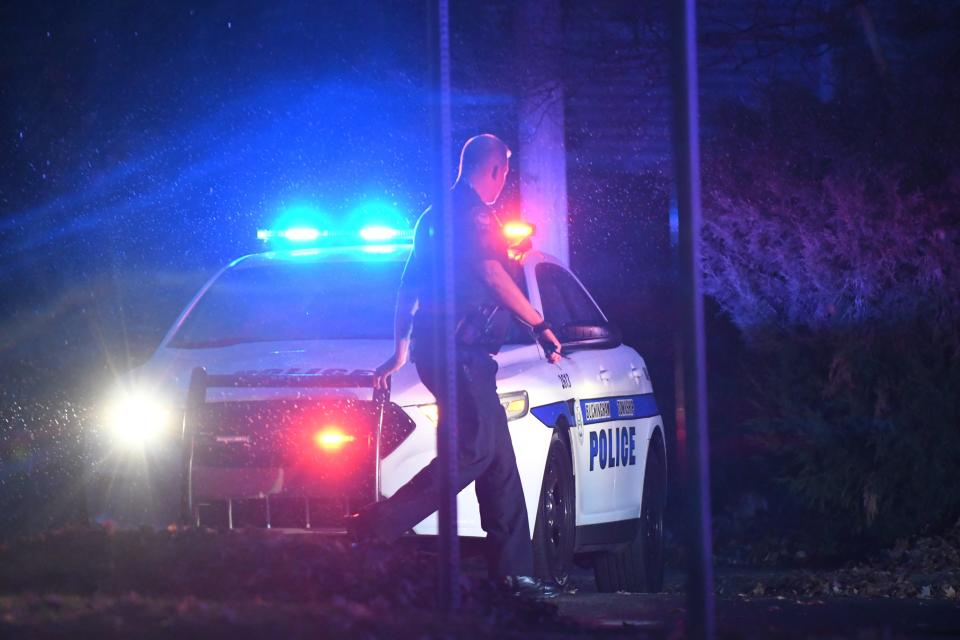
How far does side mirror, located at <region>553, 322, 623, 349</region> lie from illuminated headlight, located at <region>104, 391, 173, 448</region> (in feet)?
6.00

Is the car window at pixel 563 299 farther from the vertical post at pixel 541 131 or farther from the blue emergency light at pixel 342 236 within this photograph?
the vertical post at pixel 541 131

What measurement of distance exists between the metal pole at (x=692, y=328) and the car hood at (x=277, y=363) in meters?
2.45

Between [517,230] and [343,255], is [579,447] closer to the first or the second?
[517,230]

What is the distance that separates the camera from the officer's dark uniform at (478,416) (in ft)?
20.9

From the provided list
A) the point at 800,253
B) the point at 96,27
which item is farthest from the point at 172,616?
the point at 96,27

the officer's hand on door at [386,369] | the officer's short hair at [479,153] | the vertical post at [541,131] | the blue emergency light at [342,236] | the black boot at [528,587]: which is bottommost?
the black boot at [528,587]

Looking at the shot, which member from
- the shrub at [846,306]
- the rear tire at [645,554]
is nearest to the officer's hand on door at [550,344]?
the rear tire at [645,554]

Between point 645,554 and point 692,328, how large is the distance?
169 inches

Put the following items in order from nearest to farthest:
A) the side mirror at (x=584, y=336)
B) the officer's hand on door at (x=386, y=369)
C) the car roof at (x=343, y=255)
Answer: the officer's hand on door at (x=386, y=369) < the side mirror at (x=584, y=336) < the car roof at (x=343, y=255)

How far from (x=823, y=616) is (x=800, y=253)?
3.55m

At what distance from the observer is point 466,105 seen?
507 inches

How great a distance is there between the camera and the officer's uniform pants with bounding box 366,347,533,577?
635 centimetres

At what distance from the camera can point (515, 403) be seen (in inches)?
272

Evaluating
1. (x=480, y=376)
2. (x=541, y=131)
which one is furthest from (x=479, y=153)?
(x=541, y=131)
